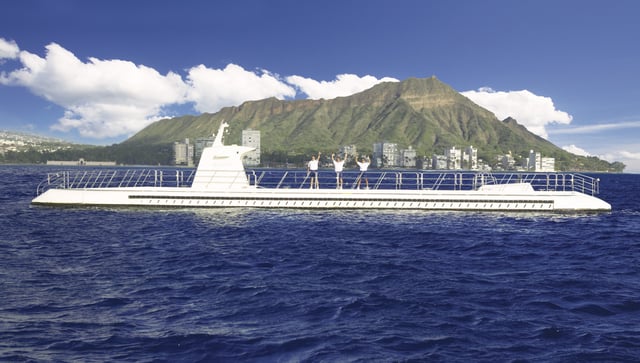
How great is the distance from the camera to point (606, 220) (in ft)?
110

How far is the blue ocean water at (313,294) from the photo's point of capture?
991 centimetres

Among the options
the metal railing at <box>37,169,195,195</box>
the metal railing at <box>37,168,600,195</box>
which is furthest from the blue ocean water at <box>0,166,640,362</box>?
the metal railing at <box>37,169,195,195</box>

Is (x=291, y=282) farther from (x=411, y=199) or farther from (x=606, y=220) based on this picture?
(x=606, y=220)

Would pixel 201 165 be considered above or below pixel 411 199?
above

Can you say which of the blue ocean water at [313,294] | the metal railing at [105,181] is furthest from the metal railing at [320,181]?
the blue ocean water at [313,294]

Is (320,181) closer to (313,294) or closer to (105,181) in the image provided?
(105,181)

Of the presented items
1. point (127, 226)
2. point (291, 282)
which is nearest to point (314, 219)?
point (127, 226)

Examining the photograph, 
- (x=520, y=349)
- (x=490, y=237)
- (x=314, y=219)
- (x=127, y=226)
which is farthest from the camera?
(x=314, y=219)

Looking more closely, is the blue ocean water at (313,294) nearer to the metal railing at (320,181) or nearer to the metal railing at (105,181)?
the metal railing at (320,181)

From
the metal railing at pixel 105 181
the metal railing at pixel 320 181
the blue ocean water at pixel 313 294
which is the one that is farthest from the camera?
the metal railing at pixel 105 181

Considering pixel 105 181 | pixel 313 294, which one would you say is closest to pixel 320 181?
pixel 105 181

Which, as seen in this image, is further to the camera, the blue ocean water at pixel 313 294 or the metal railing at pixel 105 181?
the metal railing at pixel 105 181

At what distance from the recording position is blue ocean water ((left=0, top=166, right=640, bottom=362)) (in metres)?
9.91

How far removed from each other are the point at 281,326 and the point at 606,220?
31.2 m
